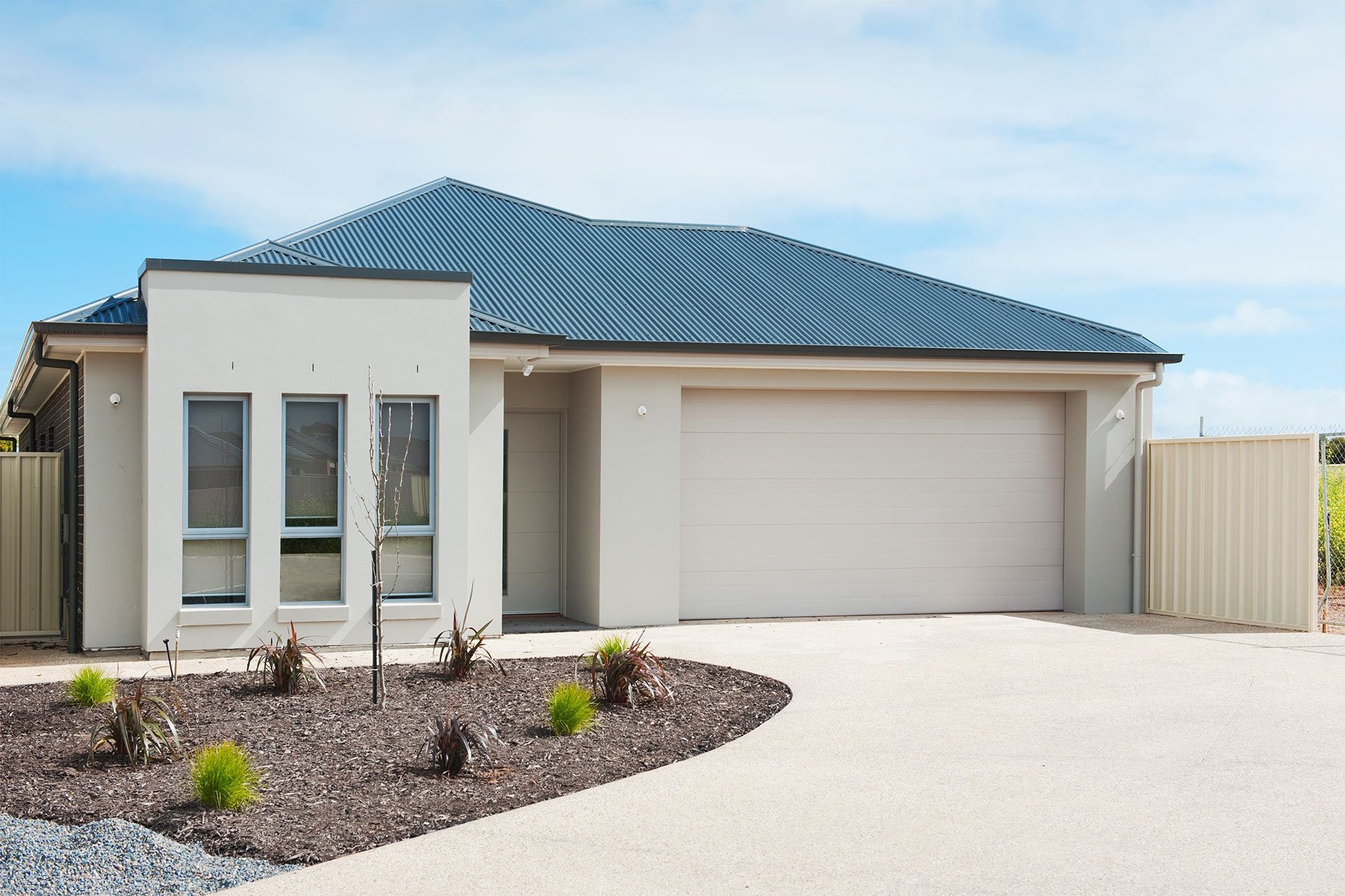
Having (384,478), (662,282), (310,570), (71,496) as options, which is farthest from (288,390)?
(662,282)

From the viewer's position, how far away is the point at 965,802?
21.4 ft

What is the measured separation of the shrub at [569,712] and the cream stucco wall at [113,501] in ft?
18.4

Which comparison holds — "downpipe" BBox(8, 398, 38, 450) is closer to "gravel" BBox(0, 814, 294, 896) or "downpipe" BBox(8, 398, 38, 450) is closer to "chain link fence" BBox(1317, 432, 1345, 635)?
"gravel" BBox(0, 814, 294, 896)

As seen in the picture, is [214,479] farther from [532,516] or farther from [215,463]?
[532,516]

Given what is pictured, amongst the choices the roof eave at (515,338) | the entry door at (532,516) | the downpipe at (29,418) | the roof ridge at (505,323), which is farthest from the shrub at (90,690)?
the downpipe at (29,418)

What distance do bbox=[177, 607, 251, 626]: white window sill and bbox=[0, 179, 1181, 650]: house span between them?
0.02 metres

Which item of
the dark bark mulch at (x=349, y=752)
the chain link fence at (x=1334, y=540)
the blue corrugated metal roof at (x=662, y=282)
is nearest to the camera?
the dark bark mulch at (x=349, y=752)

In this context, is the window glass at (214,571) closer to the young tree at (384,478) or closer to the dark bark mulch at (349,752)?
the young tree at (384,478)

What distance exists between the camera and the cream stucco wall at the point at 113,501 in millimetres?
11672

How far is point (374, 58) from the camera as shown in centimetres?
1411

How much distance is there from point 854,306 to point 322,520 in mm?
7802

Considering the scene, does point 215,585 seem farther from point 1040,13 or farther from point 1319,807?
point 1040,13

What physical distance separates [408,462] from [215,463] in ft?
5.94

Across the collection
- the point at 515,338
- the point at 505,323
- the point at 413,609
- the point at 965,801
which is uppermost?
the point at 505,323
